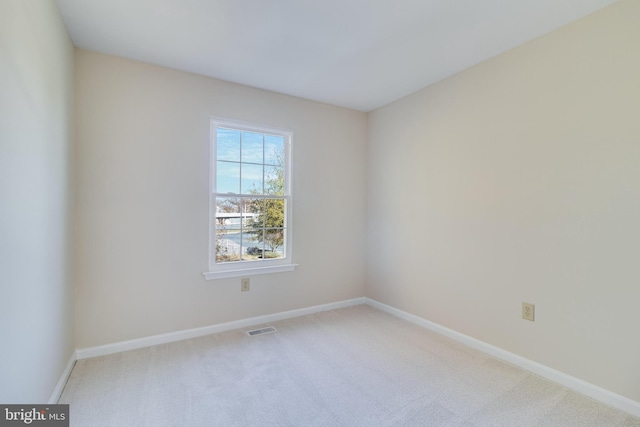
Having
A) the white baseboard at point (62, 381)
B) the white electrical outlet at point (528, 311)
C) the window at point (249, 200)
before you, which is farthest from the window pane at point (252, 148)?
the white electrical outlet at point (528, 311)

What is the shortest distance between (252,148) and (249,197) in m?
0.50

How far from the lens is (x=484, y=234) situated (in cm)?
254

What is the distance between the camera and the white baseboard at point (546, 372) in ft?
5.97

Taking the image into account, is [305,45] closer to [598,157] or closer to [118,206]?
[118,206]

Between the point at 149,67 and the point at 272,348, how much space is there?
2.57 meters

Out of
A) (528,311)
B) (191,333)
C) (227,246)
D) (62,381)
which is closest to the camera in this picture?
(62,381)

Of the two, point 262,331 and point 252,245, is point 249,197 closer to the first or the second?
point 252,245

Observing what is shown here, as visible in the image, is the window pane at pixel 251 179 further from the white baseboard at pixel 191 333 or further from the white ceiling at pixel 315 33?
the white baseboard at pixel 191 333

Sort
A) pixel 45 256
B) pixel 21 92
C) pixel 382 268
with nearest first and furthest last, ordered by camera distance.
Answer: pixel 21 92 < pixel 45 256 < pixel 382 268

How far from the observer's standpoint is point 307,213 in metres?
3.41

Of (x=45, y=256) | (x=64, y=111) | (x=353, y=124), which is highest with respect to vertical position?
(x=353, y=124)

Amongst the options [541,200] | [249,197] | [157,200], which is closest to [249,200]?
[249,197]

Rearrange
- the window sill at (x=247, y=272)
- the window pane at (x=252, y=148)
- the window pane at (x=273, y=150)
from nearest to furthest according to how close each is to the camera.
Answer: the window sill at (x=247, y=272) < the window pane at (x=252, y=148) < the window pane at (x=273, y=150)

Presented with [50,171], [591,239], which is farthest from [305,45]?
[591,239]
